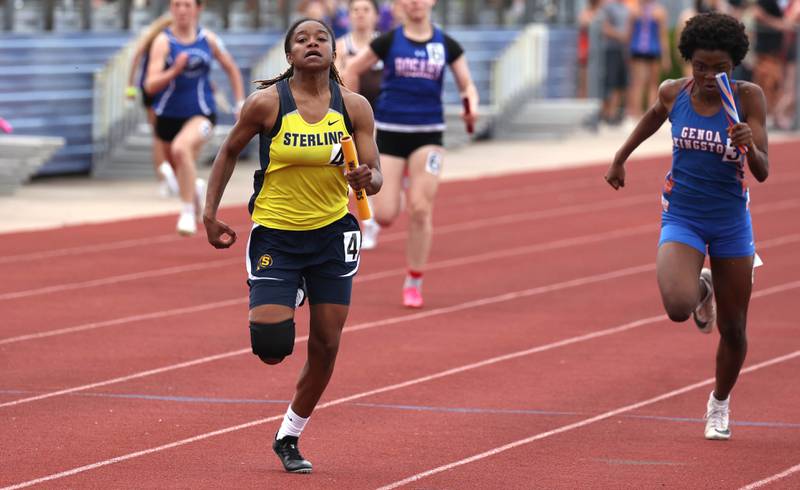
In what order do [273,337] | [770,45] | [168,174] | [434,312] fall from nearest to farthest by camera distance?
[273,337], [434,312], [168,174], [770,45]

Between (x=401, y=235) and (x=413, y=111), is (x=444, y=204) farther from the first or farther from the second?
(x=413, y=111)

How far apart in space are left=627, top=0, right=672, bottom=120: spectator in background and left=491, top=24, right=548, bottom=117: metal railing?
159cm

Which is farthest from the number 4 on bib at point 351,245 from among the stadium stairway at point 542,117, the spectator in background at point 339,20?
the stadium stairway at point 542,117

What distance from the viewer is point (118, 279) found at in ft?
43.6

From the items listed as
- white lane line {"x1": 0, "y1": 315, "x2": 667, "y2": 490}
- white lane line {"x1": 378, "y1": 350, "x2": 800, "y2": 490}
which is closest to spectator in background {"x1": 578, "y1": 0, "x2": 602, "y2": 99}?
white lane line {"x1": 0, "y1": 315, "x2": 667, "y2": 490}

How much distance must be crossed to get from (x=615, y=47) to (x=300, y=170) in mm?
23638

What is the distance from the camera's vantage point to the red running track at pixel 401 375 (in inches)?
295

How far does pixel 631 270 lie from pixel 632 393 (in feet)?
16.9

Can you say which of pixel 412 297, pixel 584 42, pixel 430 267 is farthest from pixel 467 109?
pixel 584 42

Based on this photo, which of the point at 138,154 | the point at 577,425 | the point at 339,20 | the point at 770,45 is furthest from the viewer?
the point at 770,45

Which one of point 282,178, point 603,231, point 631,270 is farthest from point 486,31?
point 282,178

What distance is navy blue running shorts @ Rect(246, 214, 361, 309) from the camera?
23.4ft

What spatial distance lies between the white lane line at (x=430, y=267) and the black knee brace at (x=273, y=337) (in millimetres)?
3876

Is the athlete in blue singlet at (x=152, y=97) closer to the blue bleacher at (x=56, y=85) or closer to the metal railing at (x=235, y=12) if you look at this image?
the blue bleacher at (x=56, y=85)
